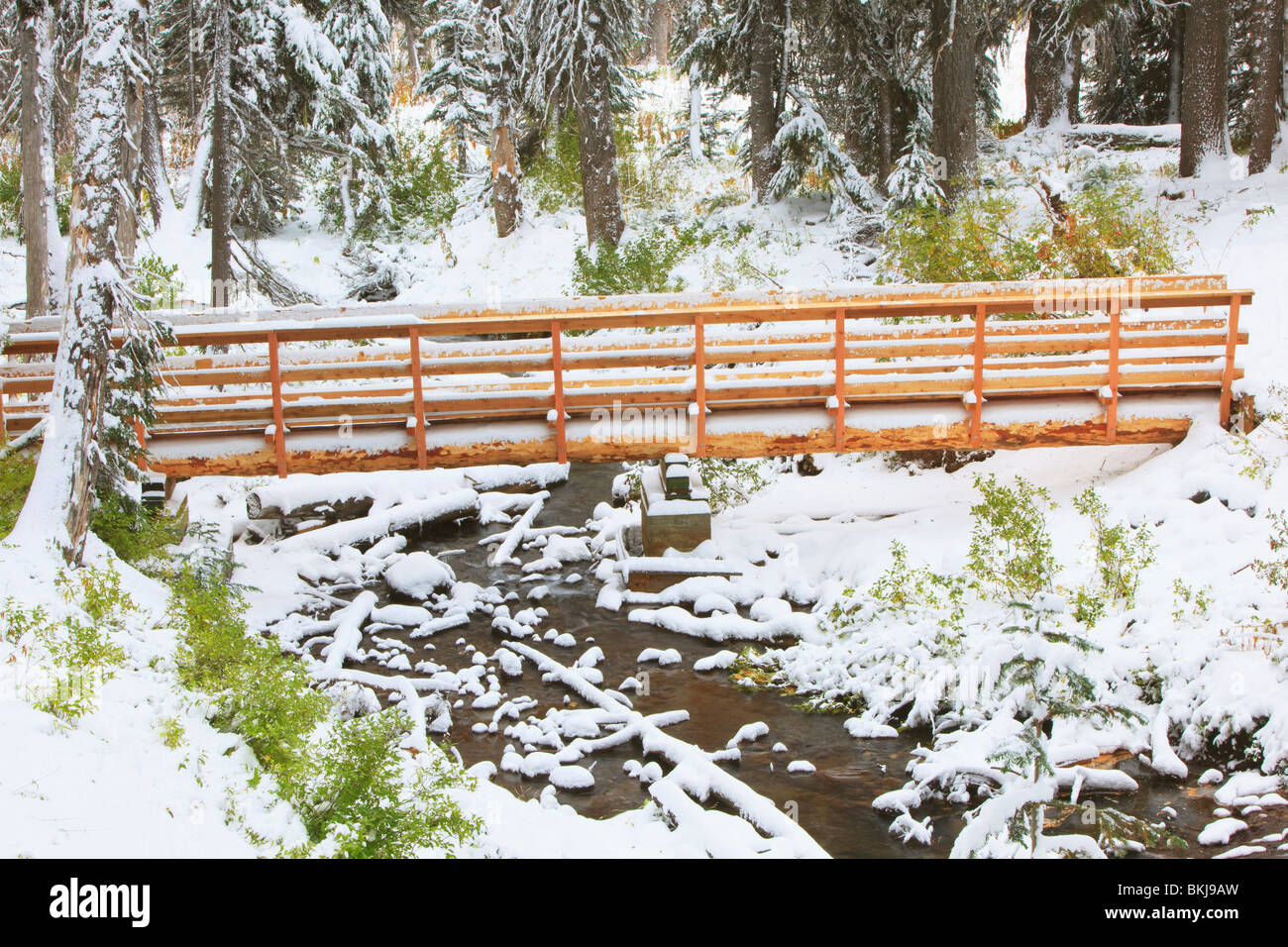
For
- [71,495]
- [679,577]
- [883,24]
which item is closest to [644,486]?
[679,577]

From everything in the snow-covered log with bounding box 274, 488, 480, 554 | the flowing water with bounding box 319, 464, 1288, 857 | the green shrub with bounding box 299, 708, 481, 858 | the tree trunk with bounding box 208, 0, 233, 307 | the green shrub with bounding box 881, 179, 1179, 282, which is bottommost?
the flowing water with bounding box 319, 464, 1288, 857

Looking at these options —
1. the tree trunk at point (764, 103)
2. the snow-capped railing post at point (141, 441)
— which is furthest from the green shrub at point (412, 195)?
the snow-capped railing post at point (141, 441)

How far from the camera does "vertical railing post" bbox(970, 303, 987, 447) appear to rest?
9.93 metres

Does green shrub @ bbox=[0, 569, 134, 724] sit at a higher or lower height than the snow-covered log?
higher

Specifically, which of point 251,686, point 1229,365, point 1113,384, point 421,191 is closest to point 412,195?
point 421,191

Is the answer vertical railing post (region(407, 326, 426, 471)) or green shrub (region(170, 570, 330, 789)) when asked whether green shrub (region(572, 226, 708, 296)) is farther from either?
green shrub (region(170, 570, 330, 789))

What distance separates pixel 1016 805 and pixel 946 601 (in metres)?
4.18

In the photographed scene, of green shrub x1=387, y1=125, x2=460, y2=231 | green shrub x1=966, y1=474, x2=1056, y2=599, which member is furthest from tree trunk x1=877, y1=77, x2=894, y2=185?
green shrub x1=966, y1=474, x2=1056, y2=599

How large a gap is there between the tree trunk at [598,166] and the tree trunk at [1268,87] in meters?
10.6

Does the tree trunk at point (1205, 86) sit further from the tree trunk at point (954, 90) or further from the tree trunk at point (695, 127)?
the tree trunk at point (695, 127)

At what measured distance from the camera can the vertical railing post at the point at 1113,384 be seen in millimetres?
9922

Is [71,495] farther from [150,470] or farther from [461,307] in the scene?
[461,307]

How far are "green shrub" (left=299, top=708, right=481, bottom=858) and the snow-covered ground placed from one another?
22 centimetres

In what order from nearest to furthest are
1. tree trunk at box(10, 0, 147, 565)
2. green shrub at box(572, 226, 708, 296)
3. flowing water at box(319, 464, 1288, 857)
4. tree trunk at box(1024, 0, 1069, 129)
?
flowing water at box(319, 464, 1288, 857) < tree trunk at box(10, 0, 147, 565) < green shrub at box(572, 226, 708, 296) < tree trunk at box(1024, 0, 1069, 129)
